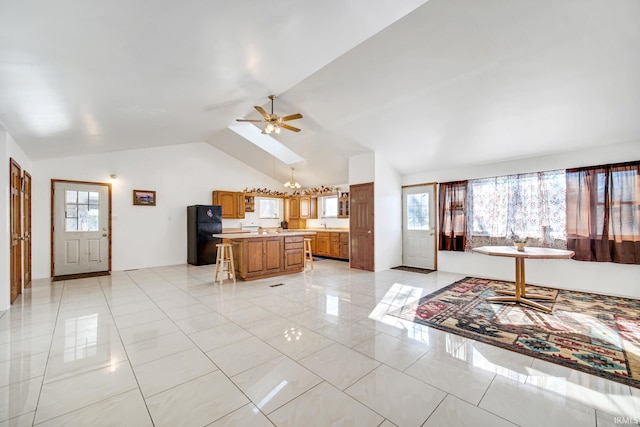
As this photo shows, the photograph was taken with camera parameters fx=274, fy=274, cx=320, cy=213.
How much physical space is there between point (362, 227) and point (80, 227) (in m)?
6.31

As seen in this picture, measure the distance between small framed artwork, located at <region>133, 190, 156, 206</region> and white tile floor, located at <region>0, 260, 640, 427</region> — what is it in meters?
3.37

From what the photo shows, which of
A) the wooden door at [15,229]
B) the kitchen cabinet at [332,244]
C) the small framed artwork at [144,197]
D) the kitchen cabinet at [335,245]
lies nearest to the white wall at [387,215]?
the kitchen cabinet at [332,244]

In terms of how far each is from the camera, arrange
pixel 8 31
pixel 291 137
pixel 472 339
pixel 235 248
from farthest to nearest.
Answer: pixel 291 137
pixel 235 248
pixel 472 339
pixel 8 31

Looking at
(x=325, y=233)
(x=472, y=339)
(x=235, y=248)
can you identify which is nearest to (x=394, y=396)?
(x=472, y=339)

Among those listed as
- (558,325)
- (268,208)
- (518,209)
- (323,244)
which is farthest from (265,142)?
(558,325)

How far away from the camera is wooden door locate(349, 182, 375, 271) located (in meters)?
6.23

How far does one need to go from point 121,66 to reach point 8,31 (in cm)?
79

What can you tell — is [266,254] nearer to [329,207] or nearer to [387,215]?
[387,215]

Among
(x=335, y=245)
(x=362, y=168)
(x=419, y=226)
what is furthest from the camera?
(x=335, y=245)

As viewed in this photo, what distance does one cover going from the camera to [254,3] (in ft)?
6.98

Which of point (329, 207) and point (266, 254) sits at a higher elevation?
point (329, 207)

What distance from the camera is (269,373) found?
2.16 metres

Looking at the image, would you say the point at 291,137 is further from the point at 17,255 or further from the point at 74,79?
the point at 17,255

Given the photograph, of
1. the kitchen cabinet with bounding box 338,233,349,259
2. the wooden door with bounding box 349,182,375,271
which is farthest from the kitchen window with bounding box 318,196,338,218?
the wooden door with bounding box 349,182,375,271
